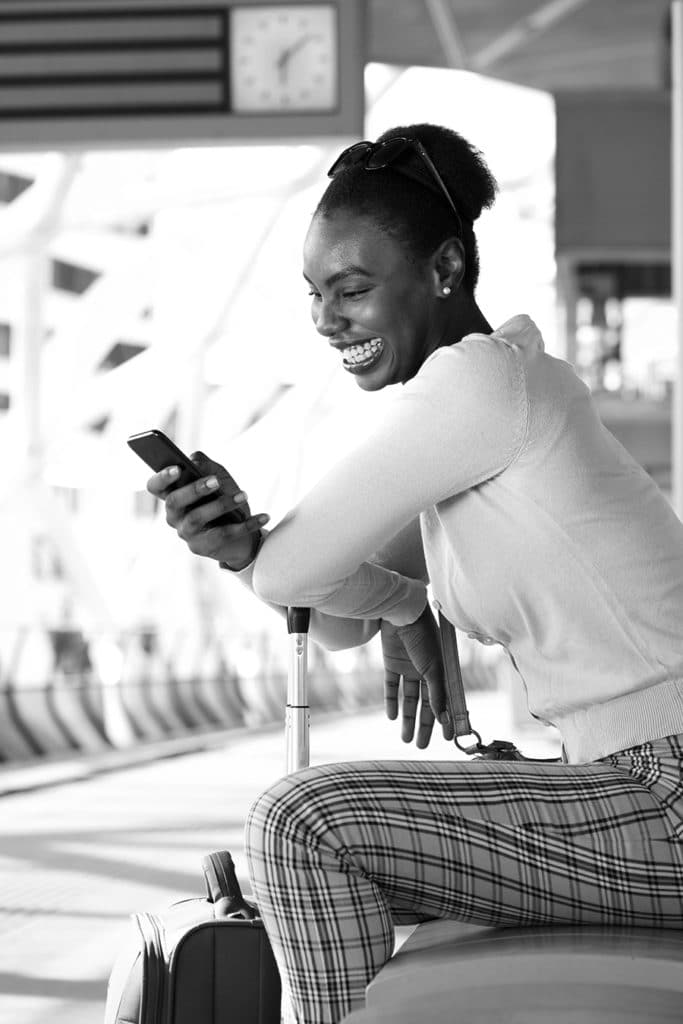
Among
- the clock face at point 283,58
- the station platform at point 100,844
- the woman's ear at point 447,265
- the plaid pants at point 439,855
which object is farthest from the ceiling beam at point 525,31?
the plaid pants at point 439,855

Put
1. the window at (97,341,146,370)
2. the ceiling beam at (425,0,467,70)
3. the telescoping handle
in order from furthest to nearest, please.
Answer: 1. the window at (97,341,146,370)
2. the ceiling beam at (425,0,467,70)
3. the telescoping handle

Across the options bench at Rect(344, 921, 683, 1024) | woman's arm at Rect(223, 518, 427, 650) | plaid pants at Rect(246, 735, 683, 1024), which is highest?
woman's arm at Rect(223, 518, 427, 650)

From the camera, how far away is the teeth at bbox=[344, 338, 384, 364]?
2.52 metres

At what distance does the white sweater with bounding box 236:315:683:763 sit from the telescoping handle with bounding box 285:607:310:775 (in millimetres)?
339

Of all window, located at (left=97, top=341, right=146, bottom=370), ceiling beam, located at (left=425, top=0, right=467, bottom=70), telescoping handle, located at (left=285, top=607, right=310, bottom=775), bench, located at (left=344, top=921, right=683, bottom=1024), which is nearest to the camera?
bench, located at (left=344, top=921, right=683, bottom=1024)

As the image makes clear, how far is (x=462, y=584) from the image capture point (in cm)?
228

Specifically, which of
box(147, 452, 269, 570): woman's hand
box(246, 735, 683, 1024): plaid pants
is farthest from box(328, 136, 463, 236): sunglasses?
box(246, 735, 683, 1024): plaid pants

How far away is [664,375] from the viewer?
19172 millimetres

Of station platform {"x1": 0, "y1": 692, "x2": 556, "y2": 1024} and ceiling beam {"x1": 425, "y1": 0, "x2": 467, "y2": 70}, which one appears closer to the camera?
station platform {"x1": 0, "y1": 692, "x2": 556, "y2": 1024}

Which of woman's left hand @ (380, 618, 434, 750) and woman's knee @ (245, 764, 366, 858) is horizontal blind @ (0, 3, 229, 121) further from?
woman's knee @ (245, 764, 366, 858)

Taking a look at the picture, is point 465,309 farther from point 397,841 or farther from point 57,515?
point 57,515

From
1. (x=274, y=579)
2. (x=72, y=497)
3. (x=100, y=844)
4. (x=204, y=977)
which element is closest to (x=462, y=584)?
(x=274, y=579)

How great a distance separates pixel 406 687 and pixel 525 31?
30.8 ft

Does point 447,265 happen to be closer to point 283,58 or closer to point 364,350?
point 364,350
